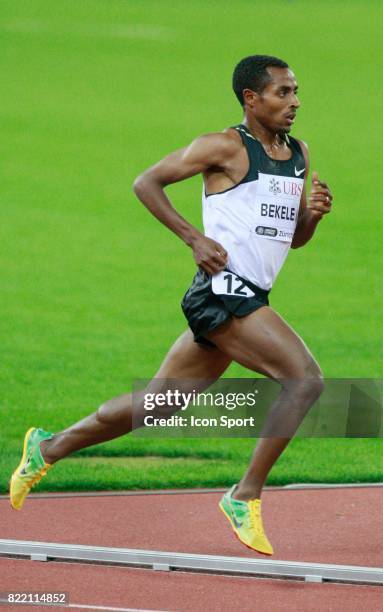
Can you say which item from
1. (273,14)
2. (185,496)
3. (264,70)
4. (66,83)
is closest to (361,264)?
(185,496)

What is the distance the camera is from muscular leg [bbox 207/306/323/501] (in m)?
7.06

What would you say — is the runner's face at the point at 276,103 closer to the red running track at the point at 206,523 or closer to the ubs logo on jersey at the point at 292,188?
the ubs logo on jersey at the point at 292,188

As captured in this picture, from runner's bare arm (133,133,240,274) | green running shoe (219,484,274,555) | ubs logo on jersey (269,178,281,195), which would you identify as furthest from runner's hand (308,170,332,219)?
green running shoe (219,484,274,555)

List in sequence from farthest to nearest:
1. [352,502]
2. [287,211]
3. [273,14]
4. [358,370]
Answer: [273,14] < [358,370] < [352,502] < [287,211]

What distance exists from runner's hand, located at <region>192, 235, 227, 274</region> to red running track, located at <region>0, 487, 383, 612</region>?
55.9 inches

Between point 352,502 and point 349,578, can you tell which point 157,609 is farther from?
point 352,502

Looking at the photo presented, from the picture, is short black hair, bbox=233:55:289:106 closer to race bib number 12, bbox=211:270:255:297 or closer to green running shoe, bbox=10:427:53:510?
race bib number 12, bbox=211:270:255:297

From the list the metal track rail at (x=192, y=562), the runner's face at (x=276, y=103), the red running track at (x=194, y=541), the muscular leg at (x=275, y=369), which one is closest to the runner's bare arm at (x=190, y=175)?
the runner's face at (x=276, y=103)

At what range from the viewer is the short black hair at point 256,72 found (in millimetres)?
7395

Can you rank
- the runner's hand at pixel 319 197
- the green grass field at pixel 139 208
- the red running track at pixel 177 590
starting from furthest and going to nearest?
1. the green grass field at pixel 139 208
2. the runner's hand at pixel 319 197
3. the red running track at pixel 177 590

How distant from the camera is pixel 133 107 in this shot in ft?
103

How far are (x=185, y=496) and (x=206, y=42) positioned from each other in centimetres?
3010

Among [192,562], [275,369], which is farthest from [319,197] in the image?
[192,562]

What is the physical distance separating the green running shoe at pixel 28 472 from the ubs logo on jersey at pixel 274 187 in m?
1.78
